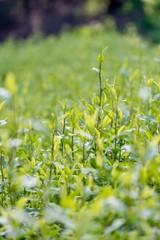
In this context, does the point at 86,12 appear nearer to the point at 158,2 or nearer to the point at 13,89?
the point at 158,2

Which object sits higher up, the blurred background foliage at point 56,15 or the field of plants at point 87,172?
the field of plants at point 87,172

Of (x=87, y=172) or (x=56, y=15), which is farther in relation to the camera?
(x=56, y=15)

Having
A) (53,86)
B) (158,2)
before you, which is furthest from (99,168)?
(158,2)

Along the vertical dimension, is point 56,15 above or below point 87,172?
below

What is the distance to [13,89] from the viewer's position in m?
1.91

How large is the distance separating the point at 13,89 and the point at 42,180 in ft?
1.97

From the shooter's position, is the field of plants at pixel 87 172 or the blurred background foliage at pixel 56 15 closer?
the field of plants at pixel 87 172

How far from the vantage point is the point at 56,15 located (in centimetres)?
2041

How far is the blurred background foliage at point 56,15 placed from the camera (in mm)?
18219

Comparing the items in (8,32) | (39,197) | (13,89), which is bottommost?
(8,32)

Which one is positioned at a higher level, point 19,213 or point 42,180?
point 19,213

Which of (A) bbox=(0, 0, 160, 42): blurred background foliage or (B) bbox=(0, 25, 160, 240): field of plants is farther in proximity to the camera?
(A) bbox=(0, 0, 160, 42): blurred background foliage

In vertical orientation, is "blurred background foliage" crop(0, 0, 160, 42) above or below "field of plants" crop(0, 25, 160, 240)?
below

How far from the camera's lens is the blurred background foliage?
18219 mm
